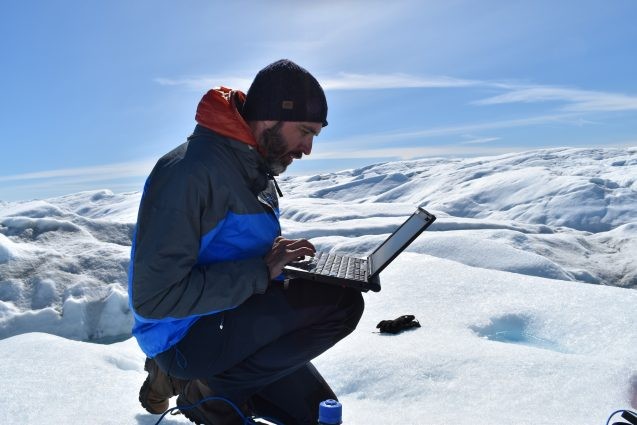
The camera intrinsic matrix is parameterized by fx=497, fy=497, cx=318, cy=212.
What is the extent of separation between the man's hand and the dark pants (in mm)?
189

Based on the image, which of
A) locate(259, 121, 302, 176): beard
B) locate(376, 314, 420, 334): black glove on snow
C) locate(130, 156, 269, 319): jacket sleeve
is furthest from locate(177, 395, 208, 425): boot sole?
locate(376, 314, 420, 334): black glove on snow

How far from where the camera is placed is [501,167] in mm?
75375

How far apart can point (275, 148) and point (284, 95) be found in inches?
8.2

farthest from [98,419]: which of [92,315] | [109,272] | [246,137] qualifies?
[109,272]

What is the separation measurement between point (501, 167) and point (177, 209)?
260 ft

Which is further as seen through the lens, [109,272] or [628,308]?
[109,272]

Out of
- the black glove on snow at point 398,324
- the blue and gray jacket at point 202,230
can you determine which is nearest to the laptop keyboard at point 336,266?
the blue and gray jacket at point 202,230

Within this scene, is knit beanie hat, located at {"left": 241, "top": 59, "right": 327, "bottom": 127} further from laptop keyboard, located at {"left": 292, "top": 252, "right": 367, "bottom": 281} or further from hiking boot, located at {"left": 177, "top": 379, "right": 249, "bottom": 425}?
hiking boot, located at {"left": 177, "top": 379, "right": 249, "bottom": 425}

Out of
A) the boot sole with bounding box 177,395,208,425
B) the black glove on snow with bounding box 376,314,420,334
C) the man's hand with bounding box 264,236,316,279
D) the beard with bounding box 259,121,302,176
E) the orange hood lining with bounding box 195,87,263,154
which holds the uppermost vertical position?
the orange hood lining with bounding box 195,87,263,154

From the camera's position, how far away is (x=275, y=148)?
6.48 feet

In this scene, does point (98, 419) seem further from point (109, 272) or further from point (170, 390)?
point (109, 272)

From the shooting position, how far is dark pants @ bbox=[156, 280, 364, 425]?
6.19 feet

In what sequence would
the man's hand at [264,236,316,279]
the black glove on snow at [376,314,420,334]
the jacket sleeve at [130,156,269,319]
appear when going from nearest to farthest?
the jacket sleeve at [130,156,269,319]
the man's hand at [264,236,316,279]
the black glove on snow at [376,314,420,334]

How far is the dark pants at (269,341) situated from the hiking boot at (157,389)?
0.18 metres
